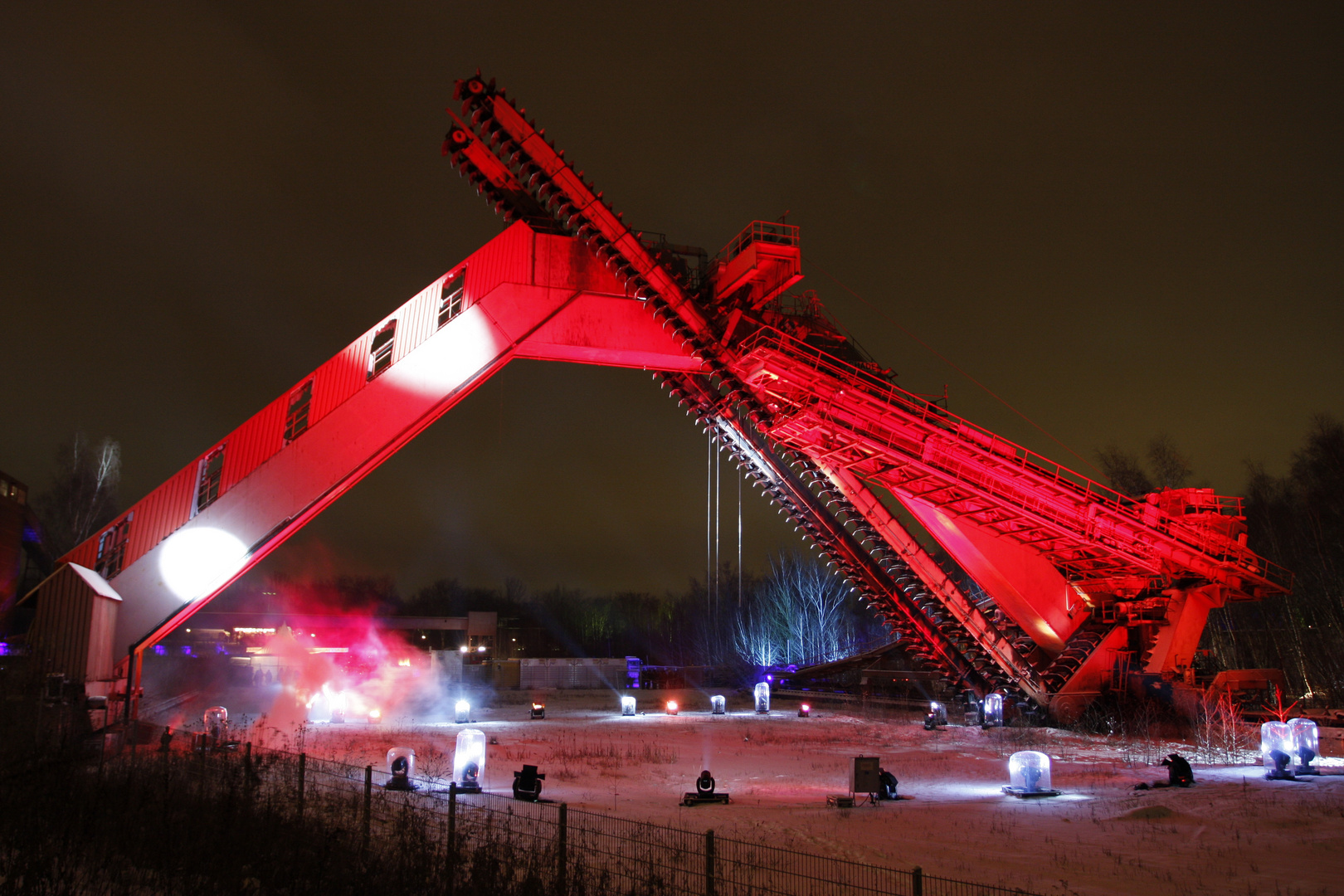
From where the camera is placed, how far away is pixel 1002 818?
13.2 m

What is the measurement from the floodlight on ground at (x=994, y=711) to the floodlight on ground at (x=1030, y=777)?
14092 millimetres

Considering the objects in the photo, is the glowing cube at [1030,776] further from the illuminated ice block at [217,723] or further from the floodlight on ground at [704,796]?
the illuminated ice block at [217,723]

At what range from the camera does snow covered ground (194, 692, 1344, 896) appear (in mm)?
10312

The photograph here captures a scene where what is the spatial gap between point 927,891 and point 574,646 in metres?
112

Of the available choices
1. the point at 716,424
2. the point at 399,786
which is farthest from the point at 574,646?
the point at 399,786

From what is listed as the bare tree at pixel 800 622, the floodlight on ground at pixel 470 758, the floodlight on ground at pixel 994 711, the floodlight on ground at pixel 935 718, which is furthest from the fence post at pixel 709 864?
the bare tree at pixel 800 622

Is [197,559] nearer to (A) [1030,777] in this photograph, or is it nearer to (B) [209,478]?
(B) [209,478]

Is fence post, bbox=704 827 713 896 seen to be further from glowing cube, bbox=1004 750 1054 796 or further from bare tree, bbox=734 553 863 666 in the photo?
bare tree, bbox=734 553 863 666

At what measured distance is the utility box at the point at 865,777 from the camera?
14.7m

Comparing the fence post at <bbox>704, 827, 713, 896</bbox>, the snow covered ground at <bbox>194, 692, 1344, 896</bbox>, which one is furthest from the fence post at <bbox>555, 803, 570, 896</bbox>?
the snow covered ground at <bbox>194, 692, 1344, 896</bbox>

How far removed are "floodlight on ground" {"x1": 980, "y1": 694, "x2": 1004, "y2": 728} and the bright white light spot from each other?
79.1 feet

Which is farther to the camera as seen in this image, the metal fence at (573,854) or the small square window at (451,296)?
the small square window at (451,296)

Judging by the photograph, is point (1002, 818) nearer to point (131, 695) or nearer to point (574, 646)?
point (131, 695)

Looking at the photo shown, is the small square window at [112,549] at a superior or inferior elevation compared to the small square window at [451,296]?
inferior
